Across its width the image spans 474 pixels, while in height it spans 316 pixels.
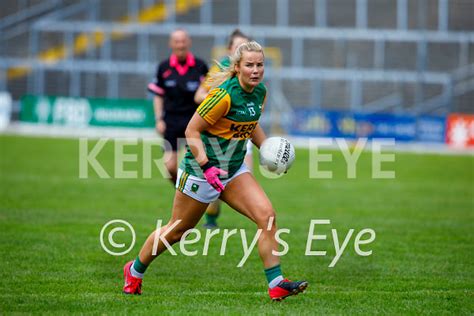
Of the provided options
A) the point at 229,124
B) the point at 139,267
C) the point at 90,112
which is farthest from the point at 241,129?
the point at 90,112

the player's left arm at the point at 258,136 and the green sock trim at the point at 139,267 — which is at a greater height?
the player's left arm at the point at 258,136

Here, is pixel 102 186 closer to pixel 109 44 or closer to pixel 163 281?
pixel 163 281

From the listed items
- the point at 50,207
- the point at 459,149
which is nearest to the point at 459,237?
the point at 50,207

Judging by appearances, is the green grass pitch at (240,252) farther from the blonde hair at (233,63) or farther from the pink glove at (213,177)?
the blonde hair at (233,63)

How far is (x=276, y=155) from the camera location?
7.14 meters

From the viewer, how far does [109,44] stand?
1347 inches

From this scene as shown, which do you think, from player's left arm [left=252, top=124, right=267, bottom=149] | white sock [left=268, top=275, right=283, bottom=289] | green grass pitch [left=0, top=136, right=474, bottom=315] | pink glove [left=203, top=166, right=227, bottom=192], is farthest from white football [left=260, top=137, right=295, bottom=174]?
green grass pitch [left=0, top=136, right=474, bottom=315]

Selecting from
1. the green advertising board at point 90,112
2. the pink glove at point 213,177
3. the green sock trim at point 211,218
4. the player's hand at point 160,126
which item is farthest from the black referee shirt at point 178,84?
the green advertising board at point 90,112

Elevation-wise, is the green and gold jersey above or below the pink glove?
above

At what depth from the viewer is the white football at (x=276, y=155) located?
7.14 meters

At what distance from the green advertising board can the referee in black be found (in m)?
19.0

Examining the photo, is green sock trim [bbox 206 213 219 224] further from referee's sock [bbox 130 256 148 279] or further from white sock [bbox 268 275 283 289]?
white sock [bbox 268 275 283 289]

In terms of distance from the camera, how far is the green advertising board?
31203 mm

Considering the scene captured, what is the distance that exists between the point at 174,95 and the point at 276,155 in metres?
5.15
